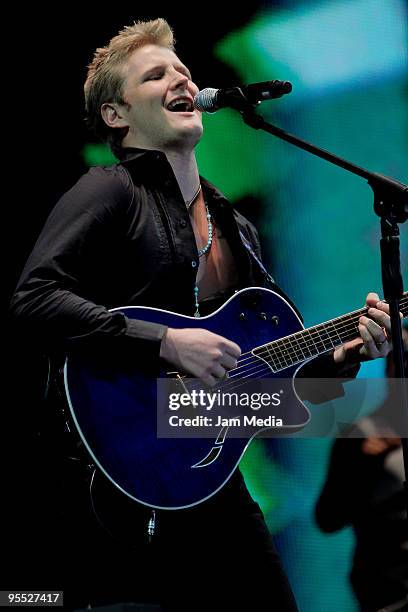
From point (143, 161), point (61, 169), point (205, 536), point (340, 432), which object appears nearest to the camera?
point (205, 536)

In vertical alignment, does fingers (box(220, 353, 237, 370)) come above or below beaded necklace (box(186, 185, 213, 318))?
below

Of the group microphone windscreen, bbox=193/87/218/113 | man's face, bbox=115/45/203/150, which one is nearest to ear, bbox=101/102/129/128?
man's face, bbox=115/45/203/150

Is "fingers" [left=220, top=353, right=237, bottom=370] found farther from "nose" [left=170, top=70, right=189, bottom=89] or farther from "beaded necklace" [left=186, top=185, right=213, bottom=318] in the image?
"nose" [left=170, top=70, right=189, bottom=89]

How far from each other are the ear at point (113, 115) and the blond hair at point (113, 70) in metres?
0.02

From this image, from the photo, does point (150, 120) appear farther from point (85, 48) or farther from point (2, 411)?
point (2, 411)

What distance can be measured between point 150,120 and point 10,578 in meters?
1.47

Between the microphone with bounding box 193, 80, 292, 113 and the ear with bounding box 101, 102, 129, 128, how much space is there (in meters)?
0.53

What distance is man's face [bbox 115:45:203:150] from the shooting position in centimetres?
256

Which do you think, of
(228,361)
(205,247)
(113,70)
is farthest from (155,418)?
(113,70)

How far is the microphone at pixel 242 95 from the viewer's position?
2061 millimetres

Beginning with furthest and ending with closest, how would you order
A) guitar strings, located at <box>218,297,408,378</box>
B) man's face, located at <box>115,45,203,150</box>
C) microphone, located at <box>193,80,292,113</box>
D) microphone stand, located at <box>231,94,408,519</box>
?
man's face, located at <box>115,45,203,150</box>, guitar strings, located at <box>218,297,408,378</box>, microphone, located at <box>193,80,292,113</box>, microphone stand, located at <box>231,94,408,519</box>

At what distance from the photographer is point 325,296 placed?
3391 mm

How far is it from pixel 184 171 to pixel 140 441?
881mm

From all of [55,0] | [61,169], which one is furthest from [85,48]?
[61,169]
